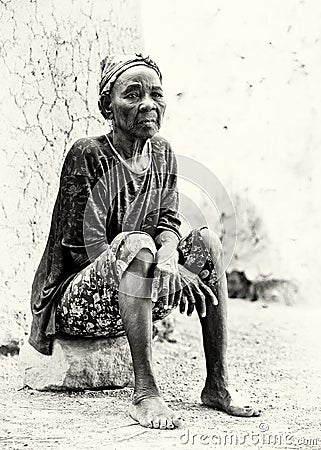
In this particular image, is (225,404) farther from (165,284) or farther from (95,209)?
(95,209)

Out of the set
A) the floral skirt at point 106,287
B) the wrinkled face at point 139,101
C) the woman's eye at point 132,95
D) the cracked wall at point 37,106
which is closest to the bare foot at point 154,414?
the floral skirt at point 106,287

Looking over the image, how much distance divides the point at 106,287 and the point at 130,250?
0.31 meters

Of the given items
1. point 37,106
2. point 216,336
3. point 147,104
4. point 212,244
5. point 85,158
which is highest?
point 37,106

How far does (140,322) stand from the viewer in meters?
3.36

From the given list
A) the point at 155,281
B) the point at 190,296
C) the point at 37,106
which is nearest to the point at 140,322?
the point at 155,281

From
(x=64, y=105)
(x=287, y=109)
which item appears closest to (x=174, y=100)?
(x=287, y=109)

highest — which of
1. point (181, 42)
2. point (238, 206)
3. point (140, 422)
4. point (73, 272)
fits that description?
point (181, 42)

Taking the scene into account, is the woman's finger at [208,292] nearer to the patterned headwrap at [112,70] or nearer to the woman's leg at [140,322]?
the woman's leg at [140,322]

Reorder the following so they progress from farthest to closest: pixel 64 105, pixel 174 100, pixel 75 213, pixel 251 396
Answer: pixel 174 100, pixel 64 105, pixel 251 396, pixel 75 213

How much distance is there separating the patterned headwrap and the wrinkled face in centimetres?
3

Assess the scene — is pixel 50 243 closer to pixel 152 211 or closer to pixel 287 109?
pixel 152 211

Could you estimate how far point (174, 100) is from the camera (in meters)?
6.41

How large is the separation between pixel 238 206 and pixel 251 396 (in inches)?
104

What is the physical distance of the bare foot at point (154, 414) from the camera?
3.23 meters
